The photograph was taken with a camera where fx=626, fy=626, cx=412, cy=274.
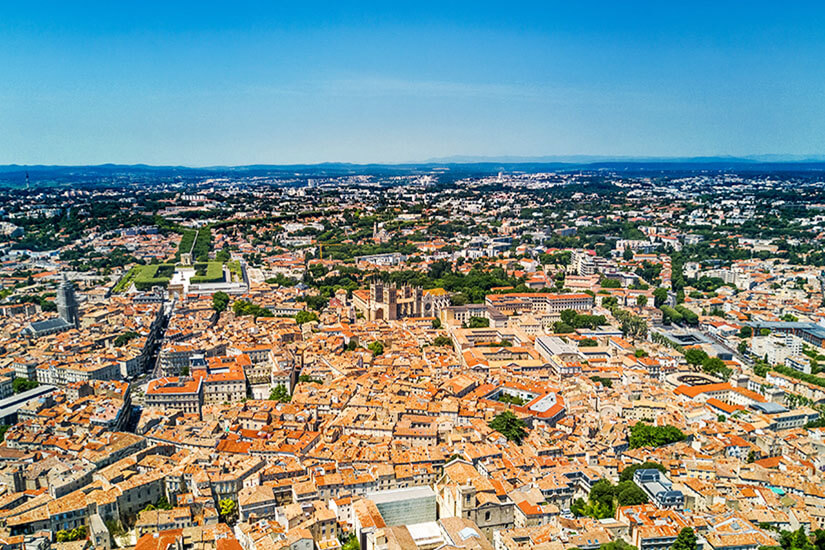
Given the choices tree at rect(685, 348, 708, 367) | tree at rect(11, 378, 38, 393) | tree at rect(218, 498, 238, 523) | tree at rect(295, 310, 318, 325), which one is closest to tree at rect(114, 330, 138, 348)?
tree at rect(11, 378, 38, 393)

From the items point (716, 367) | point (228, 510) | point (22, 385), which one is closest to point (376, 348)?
point (228, 510)

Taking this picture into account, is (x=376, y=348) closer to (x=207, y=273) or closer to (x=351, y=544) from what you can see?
(x=351, y=544)

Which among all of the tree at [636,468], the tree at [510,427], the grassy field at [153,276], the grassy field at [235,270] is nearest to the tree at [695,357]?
the tree at [636,468]

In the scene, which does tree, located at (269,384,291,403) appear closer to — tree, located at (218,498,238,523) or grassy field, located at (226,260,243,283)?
tree, located at (218,498,238,523)

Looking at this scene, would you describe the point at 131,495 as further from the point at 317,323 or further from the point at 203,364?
the point at 317,323

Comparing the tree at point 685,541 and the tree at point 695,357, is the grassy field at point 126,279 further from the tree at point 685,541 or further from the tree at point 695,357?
the tree at point 685,541
